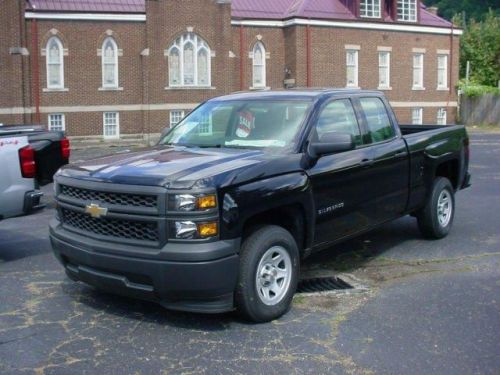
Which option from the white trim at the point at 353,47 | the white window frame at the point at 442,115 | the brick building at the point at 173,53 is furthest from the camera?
the white window frame at the point at 442,115

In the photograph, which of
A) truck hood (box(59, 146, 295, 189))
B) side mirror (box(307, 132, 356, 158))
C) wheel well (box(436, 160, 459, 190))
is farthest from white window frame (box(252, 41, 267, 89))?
side mirror (box(307, 132, 356, 158))

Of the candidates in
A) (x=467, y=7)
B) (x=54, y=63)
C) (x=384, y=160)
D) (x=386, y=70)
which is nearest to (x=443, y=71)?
(x=386, y=70)

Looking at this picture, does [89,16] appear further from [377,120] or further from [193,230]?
[193,230]

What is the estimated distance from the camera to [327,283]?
6.61 meters

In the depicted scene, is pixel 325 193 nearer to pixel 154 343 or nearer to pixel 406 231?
pixel 154 343

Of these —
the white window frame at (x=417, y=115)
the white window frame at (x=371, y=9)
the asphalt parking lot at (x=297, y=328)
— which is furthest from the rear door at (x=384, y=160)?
the white window frame at (x=417, y=115)

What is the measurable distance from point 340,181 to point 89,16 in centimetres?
2480

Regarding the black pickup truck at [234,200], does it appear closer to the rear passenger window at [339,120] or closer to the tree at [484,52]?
the rear passenger window at [339,120]

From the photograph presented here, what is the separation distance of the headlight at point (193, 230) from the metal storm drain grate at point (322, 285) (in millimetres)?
1706

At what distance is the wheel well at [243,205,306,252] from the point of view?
5469 millimetres

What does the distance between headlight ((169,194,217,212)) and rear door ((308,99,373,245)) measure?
4.22ft

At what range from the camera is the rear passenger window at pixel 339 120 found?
20.6 feet

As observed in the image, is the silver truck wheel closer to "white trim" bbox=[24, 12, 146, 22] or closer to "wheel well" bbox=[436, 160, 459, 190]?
"wheel well" bbox=[436, 160, 459, 190]

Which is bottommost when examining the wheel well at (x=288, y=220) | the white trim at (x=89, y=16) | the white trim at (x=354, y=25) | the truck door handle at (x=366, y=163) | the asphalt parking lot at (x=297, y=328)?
the asphalt parking lot at (x=297, y=328)
